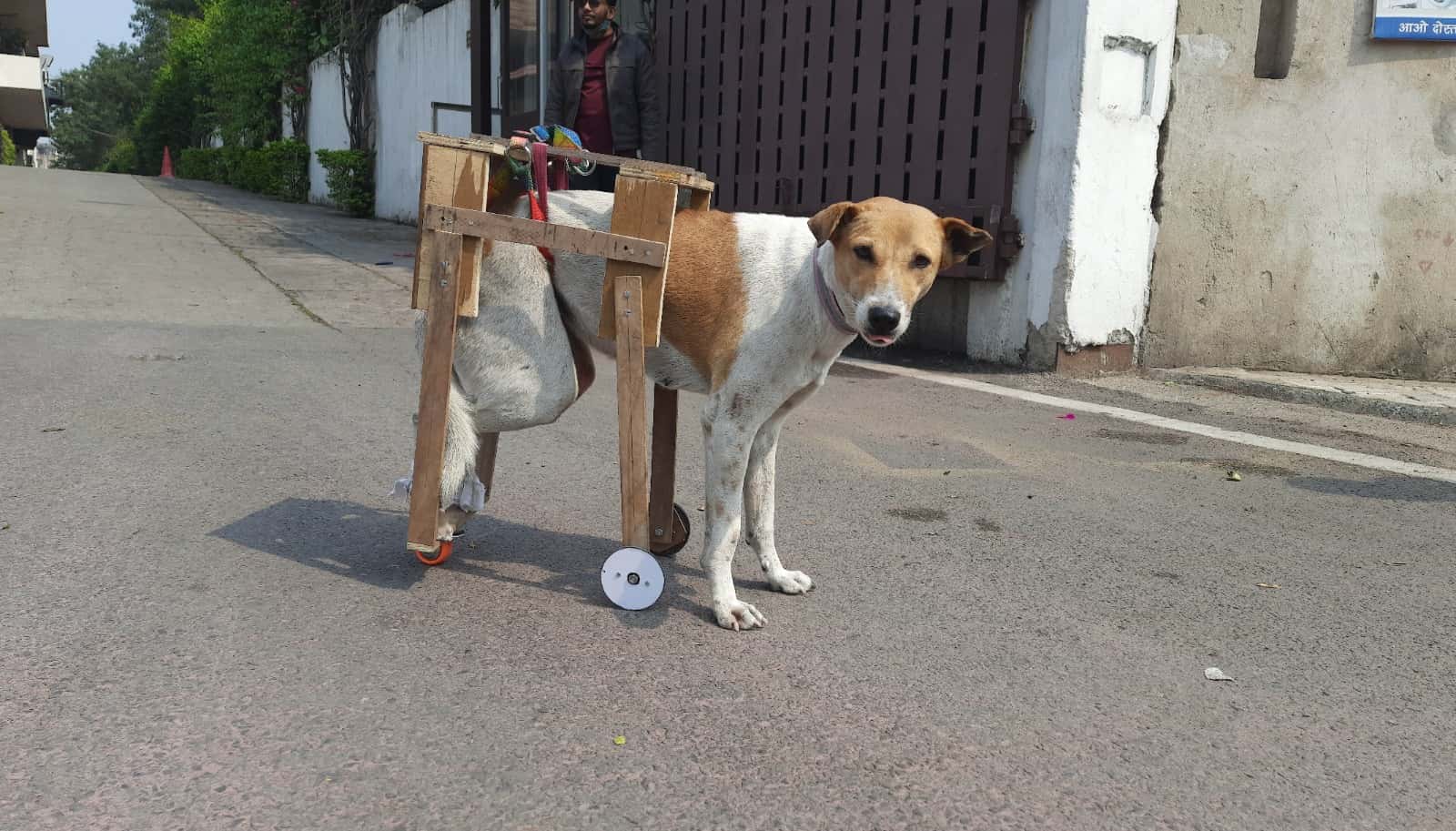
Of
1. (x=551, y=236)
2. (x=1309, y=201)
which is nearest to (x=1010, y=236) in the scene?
(x=1309, y=201)

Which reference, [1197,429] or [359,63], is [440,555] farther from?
[359,63]

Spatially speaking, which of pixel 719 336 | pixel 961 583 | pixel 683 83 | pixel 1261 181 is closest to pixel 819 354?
pixel 719 336

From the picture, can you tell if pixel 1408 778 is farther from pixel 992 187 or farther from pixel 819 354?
pixel 992 187

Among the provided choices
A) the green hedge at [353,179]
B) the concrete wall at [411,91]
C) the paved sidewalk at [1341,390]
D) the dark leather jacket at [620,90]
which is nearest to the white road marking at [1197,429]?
the paved sidewalk at [1341,390]

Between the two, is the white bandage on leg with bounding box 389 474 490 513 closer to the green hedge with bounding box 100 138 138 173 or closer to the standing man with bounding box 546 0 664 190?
the standing man with bounding box 546 0 664 190

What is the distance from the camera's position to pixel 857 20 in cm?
893

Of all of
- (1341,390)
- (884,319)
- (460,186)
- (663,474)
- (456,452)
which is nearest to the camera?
(884,319)

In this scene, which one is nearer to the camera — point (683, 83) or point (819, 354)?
point (819, 354)

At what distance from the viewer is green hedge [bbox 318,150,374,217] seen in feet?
67.1

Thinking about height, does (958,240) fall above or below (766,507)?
above

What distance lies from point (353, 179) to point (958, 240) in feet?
63.9

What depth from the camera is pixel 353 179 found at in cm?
2056

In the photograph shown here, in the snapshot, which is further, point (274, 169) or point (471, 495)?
point (274, 169)

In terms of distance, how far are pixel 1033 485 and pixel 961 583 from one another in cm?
149
